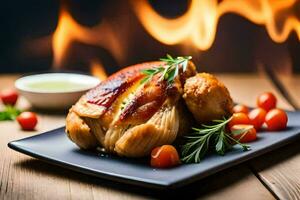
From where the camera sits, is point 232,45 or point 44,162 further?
point 232,45

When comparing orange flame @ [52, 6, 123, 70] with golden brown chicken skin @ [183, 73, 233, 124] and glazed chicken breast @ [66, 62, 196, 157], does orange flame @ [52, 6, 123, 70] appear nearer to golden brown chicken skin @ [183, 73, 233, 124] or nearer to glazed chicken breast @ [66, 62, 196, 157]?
glazed chicken breast @ [66, 62, 196, 157]

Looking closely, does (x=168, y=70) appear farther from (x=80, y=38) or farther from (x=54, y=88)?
(x=80, y=38)

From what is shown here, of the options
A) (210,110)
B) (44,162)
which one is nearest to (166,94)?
(210,110)

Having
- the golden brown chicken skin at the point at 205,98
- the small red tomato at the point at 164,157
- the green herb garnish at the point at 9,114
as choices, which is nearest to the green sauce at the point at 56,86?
the green herb garnish at the point at 9,114

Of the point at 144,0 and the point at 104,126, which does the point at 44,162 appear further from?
the point at 144,0

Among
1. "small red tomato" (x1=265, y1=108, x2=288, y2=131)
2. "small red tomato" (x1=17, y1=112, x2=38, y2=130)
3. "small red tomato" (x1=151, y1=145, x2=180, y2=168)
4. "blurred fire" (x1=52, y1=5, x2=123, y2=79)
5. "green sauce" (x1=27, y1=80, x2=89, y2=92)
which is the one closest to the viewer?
"small red tomato" (x1=151, y1=145, x2=180, y2=168)

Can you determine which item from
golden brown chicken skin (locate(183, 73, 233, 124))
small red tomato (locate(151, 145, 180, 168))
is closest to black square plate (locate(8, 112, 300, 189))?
small red tomato (locate(151, 145, 180, 168))

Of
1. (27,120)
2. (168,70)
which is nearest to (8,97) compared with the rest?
(27,120)
